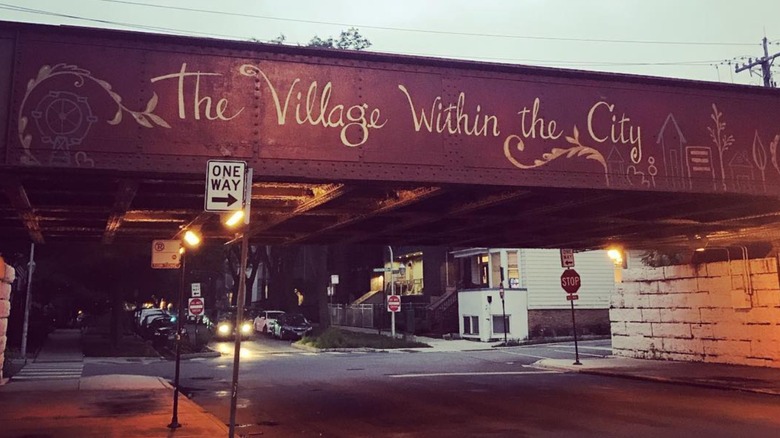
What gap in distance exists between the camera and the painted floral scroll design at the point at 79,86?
879cm

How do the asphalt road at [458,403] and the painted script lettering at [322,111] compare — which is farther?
the asphalt road at [458,403]

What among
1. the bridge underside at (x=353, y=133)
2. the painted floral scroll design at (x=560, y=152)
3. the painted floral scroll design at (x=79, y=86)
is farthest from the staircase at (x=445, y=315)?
the painted floral scroll design at (x=79, y=86)

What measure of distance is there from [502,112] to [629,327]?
16.7 meters

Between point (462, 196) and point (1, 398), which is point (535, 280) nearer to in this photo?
point (462, 196)

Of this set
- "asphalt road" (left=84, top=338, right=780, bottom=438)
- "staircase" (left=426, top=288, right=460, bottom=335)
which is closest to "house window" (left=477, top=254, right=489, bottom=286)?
"staircase" (left=426, top=288, right=460, bottom=335)

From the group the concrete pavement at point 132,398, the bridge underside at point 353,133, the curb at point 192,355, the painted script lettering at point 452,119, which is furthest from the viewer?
the curb at point 192,355

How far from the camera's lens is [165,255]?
47.0 ft

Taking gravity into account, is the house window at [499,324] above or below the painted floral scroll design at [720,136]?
below

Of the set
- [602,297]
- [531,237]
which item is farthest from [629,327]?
[602,297]

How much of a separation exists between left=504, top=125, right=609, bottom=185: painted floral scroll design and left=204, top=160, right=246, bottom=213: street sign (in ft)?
15.4

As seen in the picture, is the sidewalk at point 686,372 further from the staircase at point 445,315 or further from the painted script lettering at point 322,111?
the staircase at point 445,315

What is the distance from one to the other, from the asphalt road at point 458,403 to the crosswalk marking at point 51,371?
27.9 inches

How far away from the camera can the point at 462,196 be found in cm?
1298

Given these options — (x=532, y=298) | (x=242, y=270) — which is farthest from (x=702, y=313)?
(x=242, y=270)
